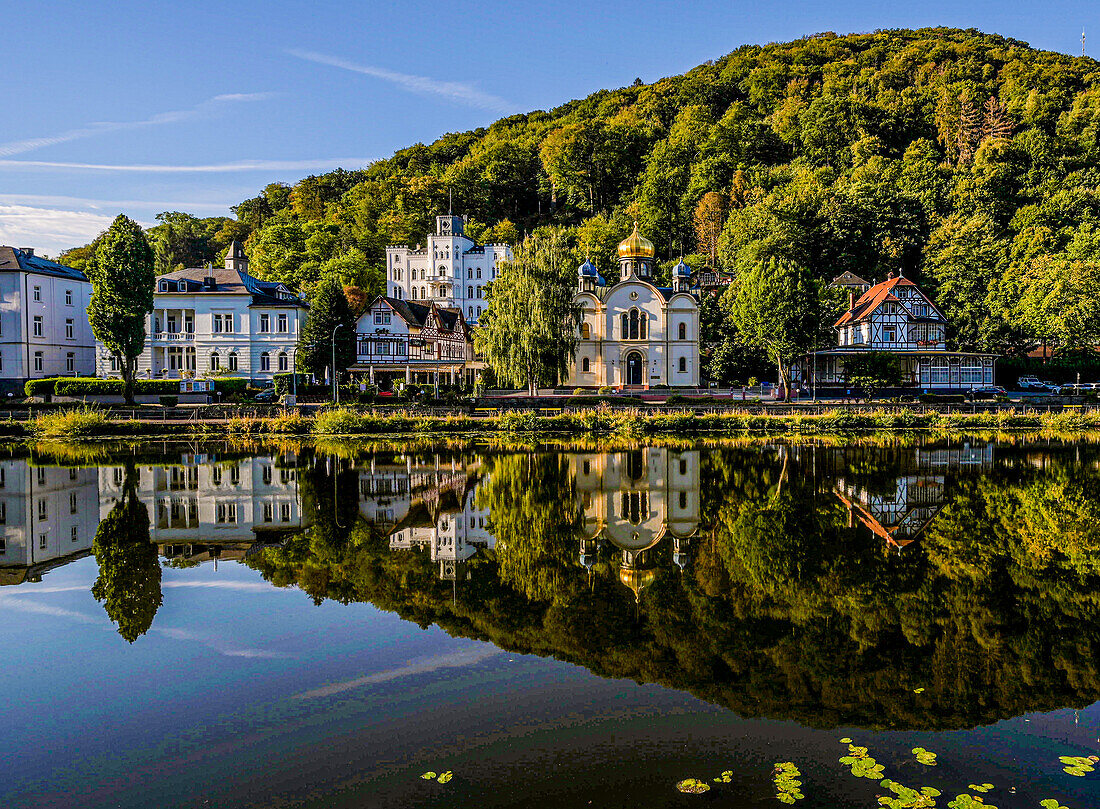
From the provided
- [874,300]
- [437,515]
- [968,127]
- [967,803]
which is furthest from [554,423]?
[968,127]

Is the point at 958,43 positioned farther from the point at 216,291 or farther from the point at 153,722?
the point at 153,722

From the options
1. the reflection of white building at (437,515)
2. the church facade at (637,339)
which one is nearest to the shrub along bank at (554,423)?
the reflection of white building at (437,515)

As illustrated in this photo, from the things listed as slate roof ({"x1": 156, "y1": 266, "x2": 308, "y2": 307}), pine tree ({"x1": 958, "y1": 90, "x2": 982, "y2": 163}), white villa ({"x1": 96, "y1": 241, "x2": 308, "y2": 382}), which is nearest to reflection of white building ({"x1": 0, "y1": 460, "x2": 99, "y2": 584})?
white villa ({"x1": 96, "y1": 241, "x2": 308, "y2": 382})

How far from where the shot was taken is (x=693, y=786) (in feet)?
21.2

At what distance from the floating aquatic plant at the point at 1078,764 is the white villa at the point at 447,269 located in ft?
286

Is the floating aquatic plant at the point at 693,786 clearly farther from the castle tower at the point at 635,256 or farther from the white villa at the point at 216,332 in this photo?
the castle tower at the point at 635,256

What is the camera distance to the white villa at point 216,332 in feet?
A: 177

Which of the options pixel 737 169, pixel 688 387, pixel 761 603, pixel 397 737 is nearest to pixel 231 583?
pixel 397 737

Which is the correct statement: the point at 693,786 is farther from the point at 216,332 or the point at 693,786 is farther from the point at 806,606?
→ the point at 216,332

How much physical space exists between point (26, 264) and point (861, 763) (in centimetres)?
5903

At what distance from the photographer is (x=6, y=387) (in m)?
49.2

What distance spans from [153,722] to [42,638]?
12.0 ft

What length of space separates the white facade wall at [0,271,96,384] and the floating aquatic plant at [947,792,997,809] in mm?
57550

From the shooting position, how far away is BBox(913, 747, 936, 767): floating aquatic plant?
22.5 feet
